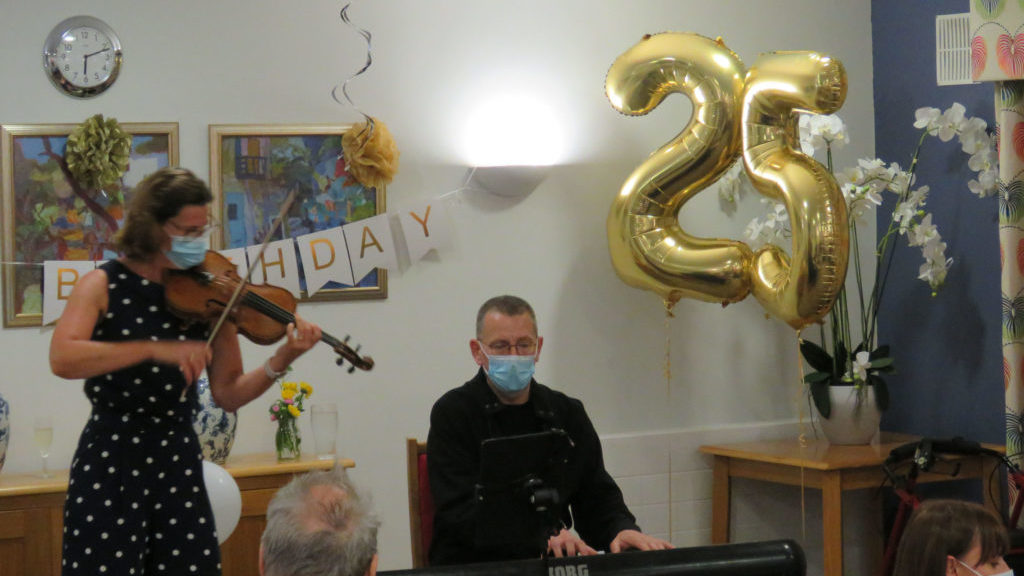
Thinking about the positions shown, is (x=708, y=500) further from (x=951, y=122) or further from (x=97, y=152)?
(x=97, y=152)

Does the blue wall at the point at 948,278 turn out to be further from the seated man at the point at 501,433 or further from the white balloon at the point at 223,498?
the white balloon at the point at 223,498

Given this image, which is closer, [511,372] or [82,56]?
[511,372]

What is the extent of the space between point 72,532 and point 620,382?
2320mm

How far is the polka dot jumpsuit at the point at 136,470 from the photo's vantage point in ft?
7.23

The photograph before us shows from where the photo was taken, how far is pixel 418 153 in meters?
3.90

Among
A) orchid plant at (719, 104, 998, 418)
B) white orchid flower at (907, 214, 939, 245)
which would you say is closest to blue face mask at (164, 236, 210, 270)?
orchid plant at (719, 104, 998, 418)

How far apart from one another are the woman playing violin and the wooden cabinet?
35.7 inches

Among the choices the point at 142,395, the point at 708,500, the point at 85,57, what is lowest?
the point at 708,500

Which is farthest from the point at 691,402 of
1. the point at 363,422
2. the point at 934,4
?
the point at 934,4

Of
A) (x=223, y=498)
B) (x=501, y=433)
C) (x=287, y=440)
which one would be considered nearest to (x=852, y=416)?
(x=501, y=433)

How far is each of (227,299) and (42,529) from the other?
1187mm

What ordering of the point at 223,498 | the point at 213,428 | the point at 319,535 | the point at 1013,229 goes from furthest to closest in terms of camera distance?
the point at 1013,229 → the point at 213,428 → the point at 223,498 → the point at 319,535

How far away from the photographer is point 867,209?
13.5ft

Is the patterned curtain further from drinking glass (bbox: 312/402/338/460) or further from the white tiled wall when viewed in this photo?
drinking glass (bbox: 312/402/338/460)
